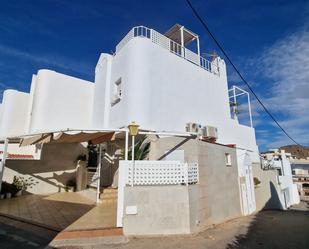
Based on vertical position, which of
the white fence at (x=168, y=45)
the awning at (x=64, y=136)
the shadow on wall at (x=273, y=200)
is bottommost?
the shadow on wall at (x=273, y=200)

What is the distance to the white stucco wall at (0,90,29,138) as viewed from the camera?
19.0 metres

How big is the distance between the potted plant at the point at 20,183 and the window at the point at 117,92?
33.4 feet

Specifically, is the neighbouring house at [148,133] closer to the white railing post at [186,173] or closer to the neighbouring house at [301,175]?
the white railing post at [186,173]

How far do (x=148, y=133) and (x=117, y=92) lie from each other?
287 inches

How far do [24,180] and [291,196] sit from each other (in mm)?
42922

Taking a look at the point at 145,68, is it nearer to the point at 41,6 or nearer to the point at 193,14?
the point at 193,14

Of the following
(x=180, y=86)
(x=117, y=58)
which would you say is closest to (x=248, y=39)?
(x=180, y=86)

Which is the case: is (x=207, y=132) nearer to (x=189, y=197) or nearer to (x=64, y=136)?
(x=189, y=197)

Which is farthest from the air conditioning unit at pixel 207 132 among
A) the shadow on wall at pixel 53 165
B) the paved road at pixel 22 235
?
the paved road at pixel 22 235

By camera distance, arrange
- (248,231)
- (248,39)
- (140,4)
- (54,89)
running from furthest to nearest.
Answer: (54,89)
(248,39)
(140,4)
(248,231)

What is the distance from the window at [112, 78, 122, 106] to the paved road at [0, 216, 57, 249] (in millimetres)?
9700

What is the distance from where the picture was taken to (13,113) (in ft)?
63.6

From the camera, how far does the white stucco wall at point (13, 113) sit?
1902cm

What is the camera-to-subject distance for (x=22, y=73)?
21609mm
